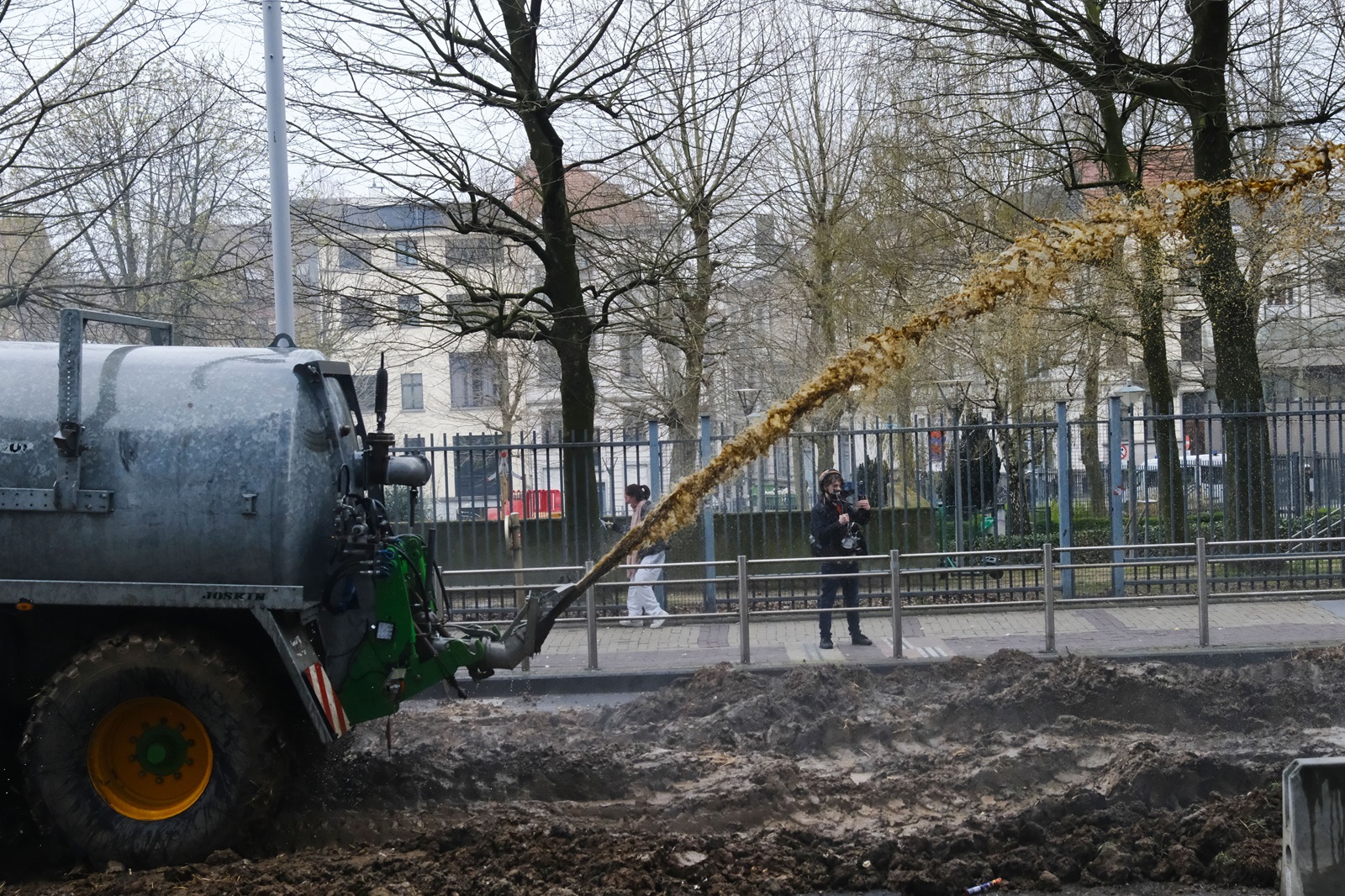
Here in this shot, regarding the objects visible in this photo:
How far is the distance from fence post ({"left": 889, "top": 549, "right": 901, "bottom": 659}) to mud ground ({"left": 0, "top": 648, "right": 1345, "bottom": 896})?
0.99 m

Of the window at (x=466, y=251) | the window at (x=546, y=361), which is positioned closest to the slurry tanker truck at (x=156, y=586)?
the window at (x=466, y=251)

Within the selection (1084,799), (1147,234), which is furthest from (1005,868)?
(1147,234)

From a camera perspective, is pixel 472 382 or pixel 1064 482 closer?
pixel 1064 482

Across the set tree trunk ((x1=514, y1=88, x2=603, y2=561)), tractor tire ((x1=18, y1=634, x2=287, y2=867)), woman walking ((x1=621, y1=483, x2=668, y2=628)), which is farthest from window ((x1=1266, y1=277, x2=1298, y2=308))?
tractor tire ((x1=18, y1=634, x2=287, y2=867))

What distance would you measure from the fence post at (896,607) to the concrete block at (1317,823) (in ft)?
21.8

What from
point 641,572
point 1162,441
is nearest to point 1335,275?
point 1162,441

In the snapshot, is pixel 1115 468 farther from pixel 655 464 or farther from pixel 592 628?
pixel 592 628

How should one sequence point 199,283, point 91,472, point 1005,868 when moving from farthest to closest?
1. point 199,283
2. point 91,472
3. point 1005,868

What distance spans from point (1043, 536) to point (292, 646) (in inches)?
455

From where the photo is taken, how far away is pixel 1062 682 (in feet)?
30.3

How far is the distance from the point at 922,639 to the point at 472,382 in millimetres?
31386

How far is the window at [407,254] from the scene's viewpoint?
15805 mm

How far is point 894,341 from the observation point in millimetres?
7992

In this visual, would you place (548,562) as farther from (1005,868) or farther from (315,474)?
(1005,868)
